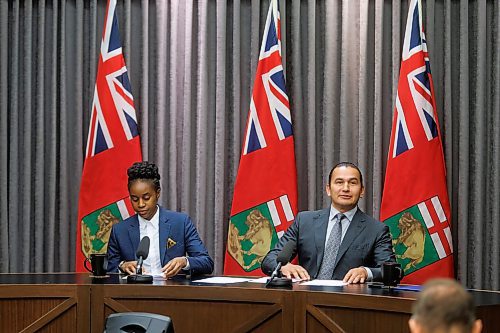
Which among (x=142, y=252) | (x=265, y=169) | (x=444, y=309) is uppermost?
(x=265, y=169)

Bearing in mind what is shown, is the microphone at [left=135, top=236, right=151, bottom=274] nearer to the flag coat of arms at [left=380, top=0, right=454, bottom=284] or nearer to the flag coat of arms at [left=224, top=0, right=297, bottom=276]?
the flag coat of arms at [left=224, top=0, right=297, bottom=276]

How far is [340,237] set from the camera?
4.58 meters

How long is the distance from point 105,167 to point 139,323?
300 centimetres

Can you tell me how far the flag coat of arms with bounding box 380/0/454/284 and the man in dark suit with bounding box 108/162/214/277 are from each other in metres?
1.51

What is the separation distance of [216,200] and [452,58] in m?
1.97

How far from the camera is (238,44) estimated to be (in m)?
5.99

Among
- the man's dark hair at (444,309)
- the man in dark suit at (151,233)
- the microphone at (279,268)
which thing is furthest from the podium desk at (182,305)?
the man's dark hair at (444,309)

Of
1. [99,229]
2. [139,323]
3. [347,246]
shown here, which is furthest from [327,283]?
[99,229]

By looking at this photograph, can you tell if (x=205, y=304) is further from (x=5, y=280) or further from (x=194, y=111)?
(x=194, y=111)

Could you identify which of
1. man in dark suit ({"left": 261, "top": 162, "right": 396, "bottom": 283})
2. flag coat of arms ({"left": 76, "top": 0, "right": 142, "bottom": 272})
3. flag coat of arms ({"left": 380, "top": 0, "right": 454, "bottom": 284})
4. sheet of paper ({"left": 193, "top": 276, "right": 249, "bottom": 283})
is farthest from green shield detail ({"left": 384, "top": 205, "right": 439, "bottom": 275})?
flag coat of arms ({"left": 76, "top": 0, "right": 142, "bottom": 272})

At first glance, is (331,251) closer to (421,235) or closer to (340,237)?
(340,237)

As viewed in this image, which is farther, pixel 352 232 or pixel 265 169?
pixel 265 169

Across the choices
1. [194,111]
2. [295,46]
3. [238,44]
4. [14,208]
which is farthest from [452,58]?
[14,208]

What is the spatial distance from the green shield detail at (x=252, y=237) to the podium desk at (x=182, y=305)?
69.8 inches
